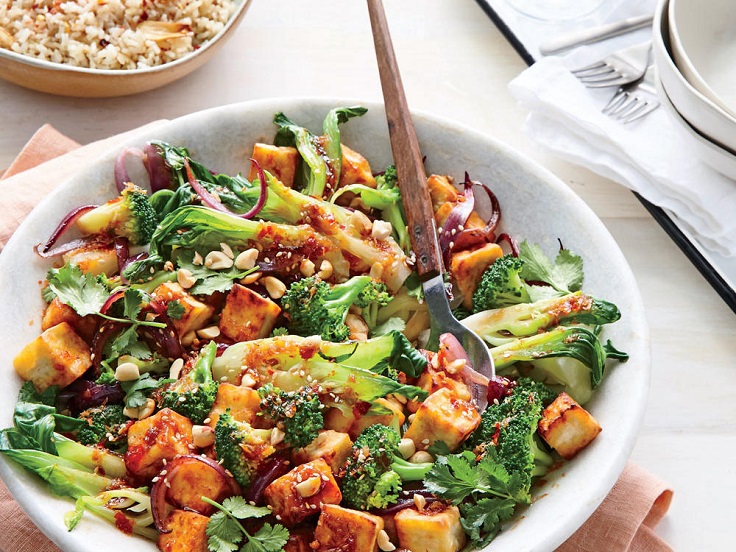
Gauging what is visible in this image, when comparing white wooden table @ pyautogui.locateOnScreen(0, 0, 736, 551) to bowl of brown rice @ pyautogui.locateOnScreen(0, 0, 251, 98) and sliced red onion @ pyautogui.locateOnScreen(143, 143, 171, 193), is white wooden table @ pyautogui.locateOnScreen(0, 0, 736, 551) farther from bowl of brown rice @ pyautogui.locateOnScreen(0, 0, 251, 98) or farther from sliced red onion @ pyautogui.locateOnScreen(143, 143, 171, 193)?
sliced red onion @ pyautogui.locateOnScreen(143, 143, 171, 193)

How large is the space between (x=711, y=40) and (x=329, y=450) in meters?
2.60

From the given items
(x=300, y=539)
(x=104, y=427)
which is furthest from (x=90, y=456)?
(x=300, y=539)

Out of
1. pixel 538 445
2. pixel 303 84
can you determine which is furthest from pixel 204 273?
pixel 303 84

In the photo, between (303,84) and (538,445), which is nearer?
(538,445)

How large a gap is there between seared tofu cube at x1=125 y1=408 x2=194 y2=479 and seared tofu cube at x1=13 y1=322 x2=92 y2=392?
11.6 inches

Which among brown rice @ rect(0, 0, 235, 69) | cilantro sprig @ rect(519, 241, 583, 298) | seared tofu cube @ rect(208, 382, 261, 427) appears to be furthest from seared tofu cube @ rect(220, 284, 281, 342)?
brown rice @ rect(0, 0, 235, 69)

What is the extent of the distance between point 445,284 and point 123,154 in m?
1.26

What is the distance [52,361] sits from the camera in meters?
2.55

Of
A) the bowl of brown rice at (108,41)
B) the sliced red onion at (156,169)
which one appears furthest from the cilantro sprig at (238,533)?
the bowl of brown rice at (108,41)

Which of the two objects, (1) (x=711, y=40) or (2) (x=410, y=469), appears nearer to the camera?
(2) (x=410, y=469)

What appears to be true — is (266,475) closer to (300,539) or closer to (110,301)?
(300,539)

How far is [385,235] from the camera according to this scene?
294 cm

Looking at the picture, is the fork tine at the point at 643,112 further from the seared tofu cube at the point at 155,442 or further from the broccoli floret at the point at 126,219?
the seared tofu cube at the point at 155,442

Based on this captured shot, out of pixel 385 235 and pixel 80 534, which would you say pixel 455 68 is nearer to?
pixel 385 235
